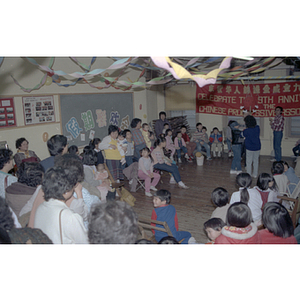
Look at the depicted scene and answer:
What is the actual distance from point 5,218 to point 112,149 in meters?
3.72

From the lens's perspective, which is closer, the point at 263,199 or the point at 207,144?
the point at 263,199

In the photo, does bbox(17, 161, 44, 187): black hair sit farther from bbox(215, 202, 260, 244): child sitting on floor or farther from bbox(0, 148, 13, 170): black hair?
bbox(215, 202, 260, 244): child sitting on floor

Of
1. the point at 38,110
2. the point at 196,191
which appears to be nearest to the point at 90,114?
the point at 38,110

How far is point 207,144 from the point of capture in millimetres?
7727

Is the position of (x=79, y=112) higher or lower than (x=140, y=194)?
higher

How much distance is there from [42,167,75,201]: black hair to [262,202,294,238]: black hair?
1461mm

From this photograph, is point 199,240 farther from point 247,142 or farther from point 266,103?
point 266,103

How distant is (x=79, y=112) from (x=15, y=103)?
1.49 metres

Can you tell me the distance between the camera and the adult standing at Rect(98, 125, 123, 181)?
5291 mm

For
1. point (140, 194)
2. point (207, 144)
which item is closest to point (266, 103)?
point (207, 144)

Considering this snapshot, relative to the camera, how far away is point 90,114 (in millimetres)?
6254

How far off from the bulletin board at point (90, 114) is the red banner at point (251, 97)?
246 cm

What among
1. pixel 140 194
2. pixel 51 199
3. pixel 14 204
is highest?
pixel 51 199

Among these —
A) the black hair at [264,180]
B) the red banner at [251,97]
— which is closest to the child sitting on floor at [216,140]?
the red banner at [251,97]
